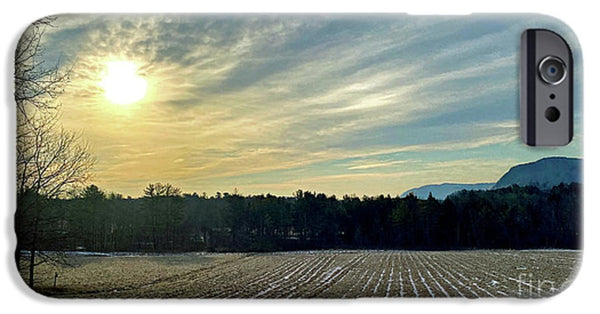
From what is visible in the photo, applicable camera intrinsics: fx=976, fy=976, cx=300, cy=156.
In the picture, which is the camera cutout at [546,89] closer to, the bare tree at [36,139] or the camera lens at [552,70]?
the camera lens at [552,70]

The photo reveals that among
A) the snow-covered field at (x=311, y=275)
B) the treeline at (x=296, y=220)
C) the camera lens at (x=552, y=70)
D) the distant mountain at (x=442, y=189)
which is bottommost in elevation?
the snow-covered field at (x=311, y=275)

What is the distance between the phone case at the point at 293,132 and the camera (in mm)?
5277

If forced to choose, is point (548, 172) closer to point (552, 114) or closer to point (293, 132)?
point (552, 114)

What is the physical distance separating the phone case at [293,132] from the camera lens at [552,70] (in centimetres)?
8

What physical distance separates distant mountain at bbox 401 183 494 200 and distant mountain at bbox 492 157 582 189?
0.15 metres

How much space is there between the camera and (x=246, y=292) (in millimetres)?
5387

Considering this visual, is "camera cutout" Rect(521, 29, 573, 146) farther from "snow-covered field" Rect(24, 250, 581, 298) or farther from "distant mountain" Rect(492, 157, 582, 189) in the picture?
"snow-covered field" Rect(24, 250, 581, 298)

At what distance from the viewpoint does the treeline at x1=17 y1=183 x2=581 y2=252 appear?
17.4 ft

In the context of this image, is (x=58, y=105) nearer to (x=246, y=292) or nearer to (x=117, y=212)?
(x=117, y=212)

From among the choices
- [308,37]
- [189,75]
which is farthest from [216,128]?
[308,37]

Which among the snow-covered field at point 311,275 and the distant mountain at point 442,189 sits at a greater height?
the distant mountain at point 442,189

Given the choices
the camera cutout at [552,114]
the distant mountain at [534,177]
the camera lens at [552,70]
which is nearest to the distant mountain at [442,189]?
the distant mountain at [534,177]

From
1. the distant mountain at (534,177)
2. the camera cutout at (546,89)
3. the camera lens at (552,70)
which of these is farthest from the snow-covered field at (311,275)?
the camera lens at (552,70)

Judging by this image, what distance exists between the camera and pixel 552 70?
5293mm
